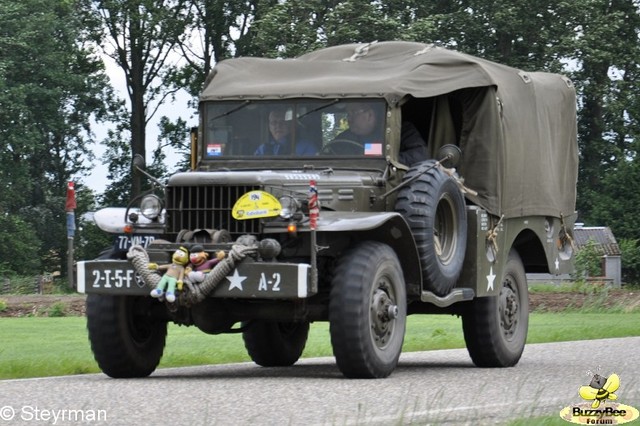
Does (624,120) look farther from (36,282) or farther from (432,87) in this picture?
(432,87)

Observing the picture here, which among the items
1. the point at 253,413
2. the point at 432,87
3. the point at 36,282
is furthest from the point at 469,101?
the point at 36,282

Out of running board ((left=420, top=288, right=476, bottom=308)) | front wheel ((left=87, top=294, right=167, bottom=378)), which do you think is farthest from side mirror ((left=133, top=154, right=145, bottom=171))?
running board ((left=420, top=288, right=476, bottom=308))

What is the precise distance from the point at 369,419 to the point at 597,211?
52.1m

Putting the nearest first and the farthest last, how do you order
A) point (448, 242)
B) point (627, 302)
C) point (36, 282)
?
point (448, 242) < point (627, 302) < point (36, 282)

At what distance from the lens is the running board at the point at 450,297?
14.6 meters

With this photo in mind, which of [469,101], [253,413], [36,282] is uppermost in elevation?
[469,101]

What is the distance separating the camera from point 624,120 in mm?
61188

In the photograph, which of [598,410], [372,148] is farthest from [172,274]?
[598,410]

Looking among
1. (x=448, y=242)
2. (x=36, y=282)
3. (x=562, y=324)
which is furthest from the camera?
(x=36, y=282)

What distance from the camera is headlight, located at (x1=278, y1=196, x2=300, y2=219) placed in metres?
13.6

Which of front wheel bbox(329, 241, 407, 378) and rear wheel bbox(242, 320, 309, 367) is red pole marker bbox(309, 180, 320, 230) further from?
rear wheel bbox(242, 320, 309, 367)

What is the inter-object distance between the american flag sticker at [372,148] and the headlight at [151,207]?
7.13 feet

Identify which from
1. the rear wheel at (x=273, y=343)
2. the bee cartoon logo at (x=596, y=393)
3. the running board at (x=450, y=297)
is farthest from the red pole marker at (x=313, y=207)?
the rear wheel at (x=273, y=343)

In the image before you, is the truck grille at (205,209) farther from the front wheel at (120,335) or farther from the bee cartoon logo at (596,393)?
the bee cartoon logo at (596,393)
